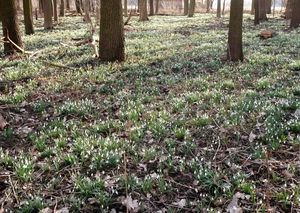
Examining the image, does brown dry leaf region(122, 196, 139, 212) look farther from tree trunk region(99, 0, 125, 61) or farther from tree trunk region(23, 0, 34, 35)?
tree trunk region(23, 0, 34, 35)

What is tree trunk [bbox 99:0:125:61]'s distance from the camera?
13.1 meters

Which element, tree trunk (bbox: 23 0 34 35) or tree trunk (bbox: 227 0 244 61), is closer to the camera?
tree trunk (bbox: 227 0 244 61)

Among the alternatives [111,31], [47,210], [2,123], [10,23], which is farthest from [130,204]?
[10,23]

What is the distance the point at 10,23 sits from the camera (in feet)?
49.1

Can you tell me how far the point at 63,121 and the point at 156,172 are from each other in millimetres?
2804

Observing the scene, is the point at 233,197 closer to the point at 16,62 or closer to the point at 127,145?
the point at 127,145

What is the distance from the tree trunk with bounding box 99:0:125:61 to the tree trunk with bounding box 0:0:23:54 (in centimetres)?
423

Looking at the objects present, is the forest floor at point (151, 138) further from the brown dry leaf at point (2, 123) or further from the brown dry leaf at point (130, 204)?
the brown dry leaf at point (2, 123)

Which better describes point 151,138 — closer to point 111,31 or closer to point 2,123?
point 2,123

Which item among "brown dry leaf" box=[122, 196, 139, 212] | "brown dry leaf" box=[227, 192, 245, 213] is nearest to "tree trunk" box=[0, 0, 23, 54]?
"brown dry leaf" box=[122, 196, 139, 212]

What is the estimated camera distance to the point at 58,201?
4887mm

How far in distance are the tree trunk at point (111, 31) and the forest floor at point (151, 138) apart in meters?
1.33

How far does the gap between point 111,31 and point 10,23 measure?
4778 mm

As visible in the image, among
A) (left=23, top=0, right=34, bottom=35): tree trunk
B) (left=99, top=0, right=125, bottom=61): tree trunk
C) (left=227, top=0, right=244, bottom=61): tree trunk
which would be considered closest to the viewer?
(left=227, top=0, right=244, bottom=61): tree trunk
